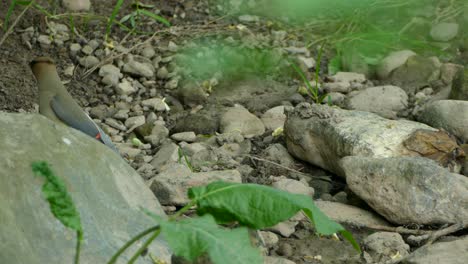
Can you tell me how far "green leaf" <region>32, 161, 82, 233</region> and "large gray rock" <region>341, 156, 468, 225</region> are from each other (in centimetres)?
210

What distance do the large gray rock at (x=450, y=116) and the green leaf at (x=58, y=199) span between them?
312cm

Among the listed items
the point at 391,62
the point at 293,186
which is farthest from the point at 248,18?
the point at 293,186

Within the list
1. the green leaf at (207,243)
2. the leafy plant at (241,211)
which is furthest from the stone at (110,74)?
the green leaf at (207,243)

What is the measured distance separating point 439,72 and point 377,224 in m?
2.38

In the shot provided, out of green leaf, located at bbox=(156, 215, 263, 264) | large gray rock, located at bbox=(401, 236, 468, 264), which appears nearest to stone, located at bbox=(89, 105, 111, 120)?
large gray rock, located at bbox=(401, 236, 468, 264)

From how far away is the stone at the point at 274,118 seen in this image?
5688mm

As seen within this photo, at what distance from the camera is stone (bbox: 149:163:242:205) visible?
4238mm

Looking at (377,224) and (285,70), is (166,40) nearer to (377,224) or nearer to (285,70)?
(285,70)

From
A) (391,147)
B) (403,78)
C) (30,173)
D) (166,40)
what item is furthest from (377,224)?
(166,40)

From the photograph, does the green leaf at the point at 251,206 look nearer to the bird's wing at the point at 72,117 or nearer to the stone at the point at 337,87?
the bird's wing at the point at 72,117

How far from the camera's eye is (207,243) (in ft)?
8.28

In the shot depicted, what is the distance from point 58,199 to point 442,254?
1891mm

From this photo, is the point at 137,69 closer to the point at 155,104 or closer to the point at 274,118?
the point at 155,104

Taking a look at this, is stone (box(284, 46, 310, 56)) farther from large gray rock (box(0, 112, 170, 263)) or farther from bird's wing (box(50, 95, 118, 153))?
large gray rock (box(0, 112, 170, 263))
